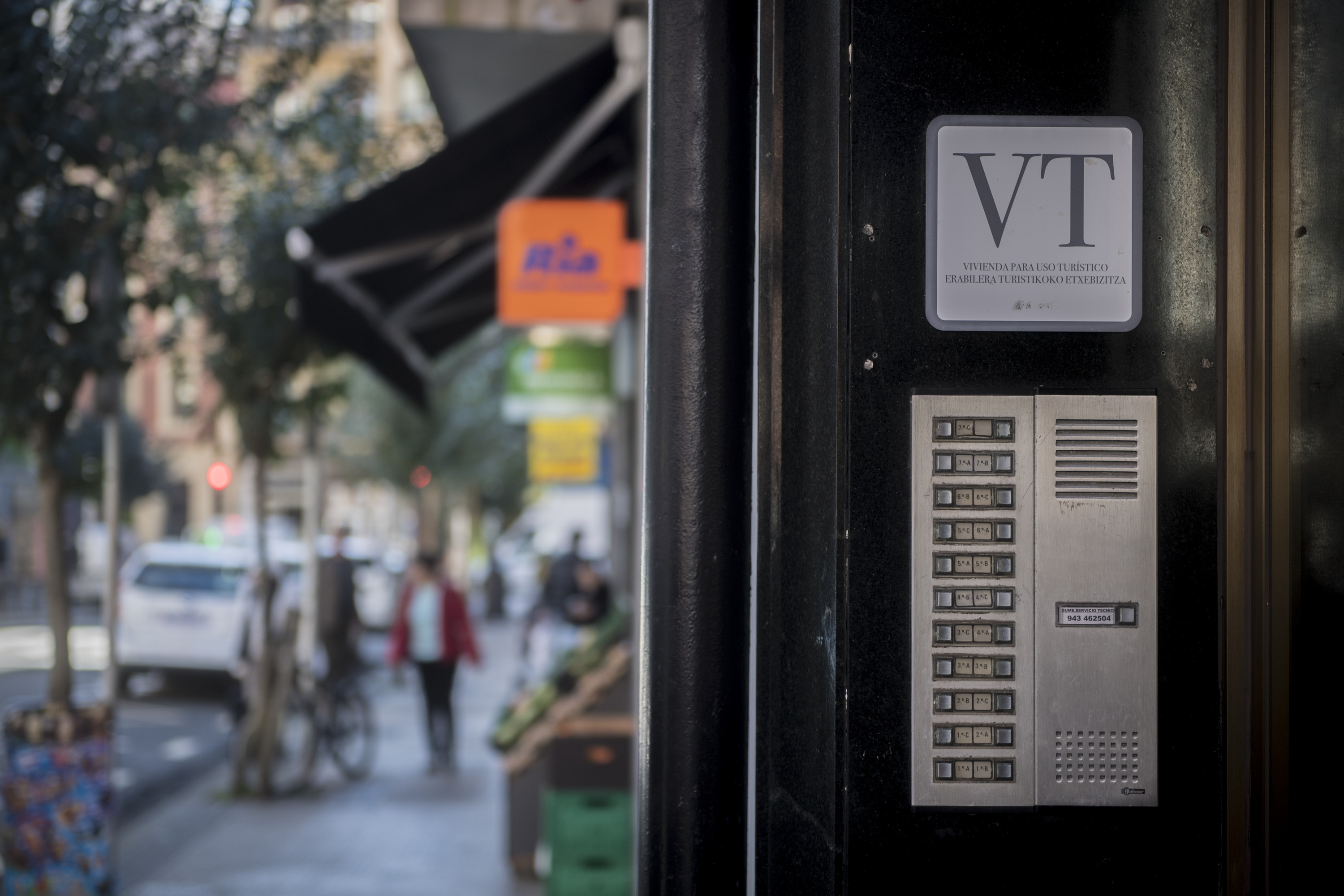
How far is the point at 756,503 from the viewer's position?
1.99 metres

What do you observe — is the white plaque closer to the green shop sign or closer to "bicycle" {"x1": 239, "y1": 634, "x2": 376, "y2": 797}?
"bicycle" {"x1": 239, "y1": 634, "x2": 376, "y2": 797}

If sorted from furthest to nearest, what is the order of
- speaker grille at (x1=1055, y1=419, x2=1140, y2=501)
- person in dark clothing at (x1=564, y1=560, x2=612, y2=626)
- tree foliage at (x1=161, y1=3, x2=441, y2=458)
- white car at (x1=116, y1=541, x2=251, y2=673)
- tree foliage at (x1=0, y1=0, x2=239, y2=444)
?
white car at (x1=116, y1=541, x2=251, y2=673), person in dark clothing at (x1=564, y1=560, x2=612, y2=626), tree foliage at (x1=161, y1=3, x2=441, y2=458), tree foliage at (x1=0, y1=0, x2=239, y2=444), speaker grille at (x1=1055, y1=419, x2=1140, y2=501)

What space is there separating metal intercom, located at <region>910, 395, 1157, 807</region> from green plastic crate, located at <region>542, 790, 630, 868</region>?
4.75 m

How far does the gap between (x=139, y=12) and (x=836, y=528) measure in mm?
5285

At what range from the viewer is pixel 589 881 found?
648 centimetres

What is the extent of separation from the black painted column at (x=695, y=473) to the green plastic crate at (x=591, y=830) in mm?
4775

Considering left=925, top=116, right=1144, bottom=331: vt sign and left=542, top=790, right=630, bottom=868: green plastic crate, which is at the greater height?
left=925, top=116, right=1144, bottom=331: vt sign

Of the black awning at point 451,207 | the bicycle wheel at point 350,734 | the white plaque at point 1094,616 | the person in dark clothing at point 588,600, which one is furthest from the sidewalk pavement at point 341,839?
the white plaque at point 1094,616

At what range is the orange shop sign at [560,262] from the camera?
6828 millimetres

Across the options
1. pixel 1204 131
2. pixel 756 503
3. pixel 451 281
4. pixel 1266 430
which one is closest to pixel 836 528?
pixel 756 503

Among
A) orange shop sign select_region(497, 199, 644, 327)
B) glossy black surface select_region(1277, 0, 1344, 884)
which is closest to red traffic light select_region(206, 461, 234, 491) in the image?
orange shop sign select_region(497, 199, 644, 327)

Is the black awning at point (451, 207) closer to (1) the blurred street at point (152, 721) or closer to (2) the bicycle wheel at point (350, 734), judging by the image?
(2) the bicycle wheel at point (350, 734)

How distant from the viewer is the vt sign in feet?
6.52

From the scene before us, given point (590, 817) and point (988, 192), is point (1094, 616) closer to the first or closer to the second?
point (988, 192)
